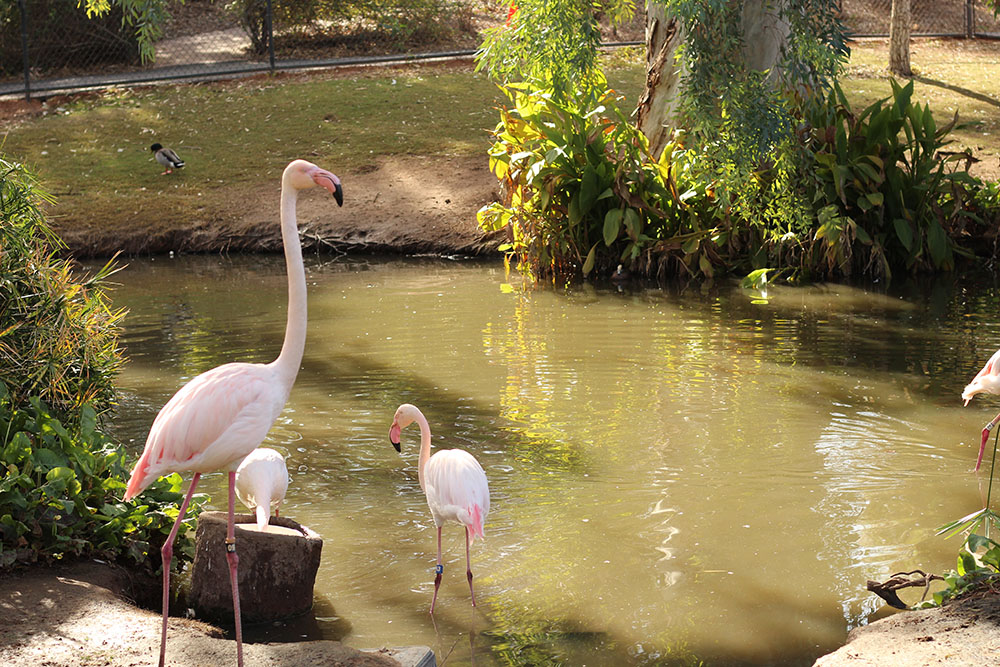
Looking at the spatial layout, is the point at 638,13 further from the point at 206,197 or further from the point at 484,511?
the point at 484,511

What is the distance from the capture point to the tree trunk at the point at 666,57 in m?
12.1

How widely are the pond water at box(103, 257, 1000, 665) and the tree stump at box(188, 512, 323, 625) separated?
13 cm

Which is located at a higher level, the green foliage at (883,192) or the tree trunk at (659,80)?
the tree trunk at (659,80)

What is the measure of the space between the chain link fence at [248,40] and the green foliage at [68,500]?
49.6 feet

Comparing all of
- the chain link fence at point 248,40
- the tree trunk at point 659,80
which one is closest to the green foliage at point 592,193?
the tree trunk at point 659,80

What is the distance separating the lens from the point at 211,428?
4266 millimetres

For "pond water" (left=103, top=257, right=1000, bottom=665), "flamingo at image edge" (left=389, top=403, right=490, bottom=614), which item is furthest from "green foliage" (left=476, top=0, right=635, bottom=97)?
"flamingo at image edge" (left=389, top=403, right=490, bottom=614)

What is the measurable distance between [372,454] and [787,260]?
6.40 metres

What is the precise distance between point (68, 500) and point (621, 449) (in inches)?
130

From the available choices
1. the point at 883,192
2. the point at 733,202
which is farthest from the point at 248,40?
the point at 883,192

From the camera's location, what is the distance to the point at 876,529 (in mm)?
5547

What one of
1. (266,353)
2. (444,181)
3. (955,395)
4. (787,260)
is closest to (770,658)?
(955,395)

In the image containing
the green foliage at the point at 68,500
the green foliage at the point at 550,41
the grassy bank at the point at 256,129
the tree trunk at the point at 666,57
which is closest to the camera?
the green foliage at the point at 68,500

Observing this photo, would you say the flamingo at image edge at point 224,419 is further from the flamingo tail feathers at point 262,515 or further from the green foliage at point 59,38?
the green foliage at point 59,38
